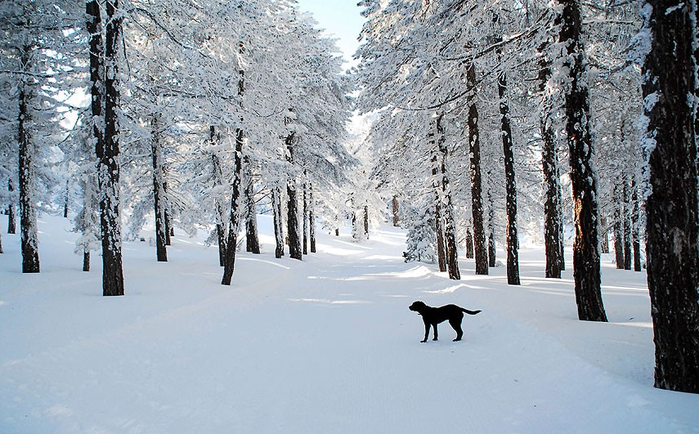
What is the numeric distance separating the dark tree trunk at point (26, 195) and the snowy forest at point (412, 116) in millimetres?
61

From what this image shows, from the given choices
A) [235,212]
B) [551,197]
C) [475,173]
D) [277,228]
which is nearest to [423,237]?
[277,228]

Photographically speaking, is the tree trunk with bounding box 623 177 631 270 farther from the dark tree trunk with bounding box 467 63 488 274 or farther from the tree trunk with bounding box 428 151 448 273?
the tree trunk with bounding box 428 151 448 273

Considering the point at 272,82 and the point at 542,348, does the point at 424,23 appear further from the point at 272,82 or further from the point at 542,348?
the point at 542,348

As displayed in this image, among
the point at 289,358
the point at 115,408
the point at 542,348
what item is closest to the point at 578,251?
the point at 542,348

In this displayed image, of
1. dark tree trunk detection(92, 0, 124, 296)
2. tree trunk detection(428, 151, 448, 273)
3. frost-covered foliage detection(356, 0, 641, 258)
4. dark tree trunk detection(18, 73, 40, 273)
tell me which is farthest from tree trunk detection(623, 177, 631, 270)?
dark tree trunk detection(18, 73, 40, 273)

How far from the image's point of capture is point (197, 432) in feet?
12.5

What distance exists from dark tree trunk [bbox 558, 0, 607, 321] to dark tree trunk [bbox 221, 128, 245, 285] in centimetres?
1023

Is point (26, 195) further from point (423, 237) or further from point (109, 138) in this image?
point (423, 237)

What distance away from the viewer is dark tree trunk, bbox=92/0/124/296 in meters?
9.56

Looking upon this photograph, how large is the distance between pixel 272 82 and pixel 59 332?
11.0 m

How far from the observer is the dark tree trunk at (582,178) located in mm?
6891

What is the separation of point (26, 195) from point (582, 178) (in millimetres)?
16279

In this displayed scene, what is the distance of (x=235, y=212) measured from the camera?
44.8 feet

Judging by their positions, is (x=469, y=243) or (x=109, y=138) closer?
(x=109, y=138)
